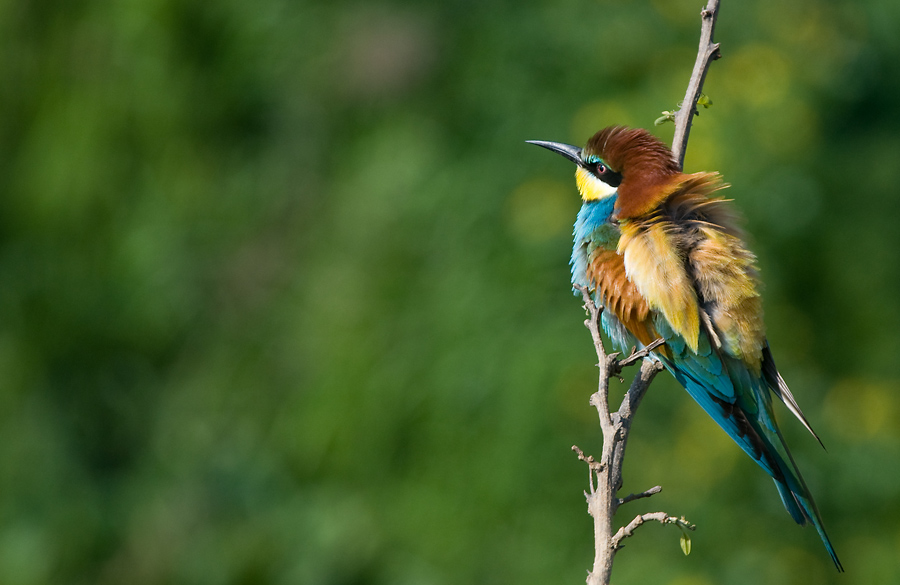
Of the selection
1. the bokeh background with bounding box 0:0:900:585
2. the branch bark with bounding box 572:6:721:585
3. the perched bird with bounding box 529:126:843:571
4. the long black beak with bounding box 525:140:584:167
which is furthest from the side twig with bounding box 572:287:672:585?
the bokeh background with bounding box 0:0:900:585

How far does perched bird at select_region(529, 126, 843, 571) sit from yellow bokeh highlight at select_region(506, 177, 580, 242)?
5.28 feet

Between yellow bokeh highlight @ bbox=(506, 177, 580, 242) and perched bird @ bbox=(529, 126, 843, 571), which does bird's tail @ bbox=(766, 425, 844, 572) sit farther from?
yellow bokeh highlight @ bbox=(506, 177, 580, 242)

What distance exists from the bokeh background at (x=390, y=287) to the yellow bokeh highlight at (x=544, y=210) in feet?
0.04

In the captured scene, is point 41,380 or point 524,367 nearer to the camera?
point 524,367

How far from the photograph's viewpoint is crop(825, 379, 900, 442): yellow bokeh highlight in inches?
128

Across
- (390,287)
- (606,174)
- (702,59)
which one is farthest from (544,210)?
(702,59)

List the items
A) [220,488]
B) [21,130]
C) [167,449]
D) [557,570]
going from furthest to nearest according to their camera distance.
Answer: [21,130], [167,449], [220,488], [557,570]

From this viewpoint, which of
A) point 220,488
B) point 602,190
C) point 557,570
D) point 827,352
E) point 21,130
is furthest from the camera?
point 21,130

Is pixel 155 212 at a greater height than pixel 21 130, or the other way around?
pixel 21 130

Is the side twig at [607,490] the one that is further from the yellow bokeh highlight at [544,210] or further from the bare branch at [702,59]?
the yellow bokeh highlight at [544,210]

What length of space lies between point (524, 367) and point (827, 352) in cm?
121

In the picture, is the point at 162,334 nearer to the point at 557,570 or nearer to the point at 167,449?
the point at 167,449

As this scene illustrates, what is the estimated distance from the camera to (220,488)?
13.7ft

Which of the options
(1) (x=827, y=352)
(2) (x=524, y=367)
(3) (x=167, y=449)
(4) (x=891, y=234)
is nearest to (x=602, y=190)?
(2) (x=524, y=367)
